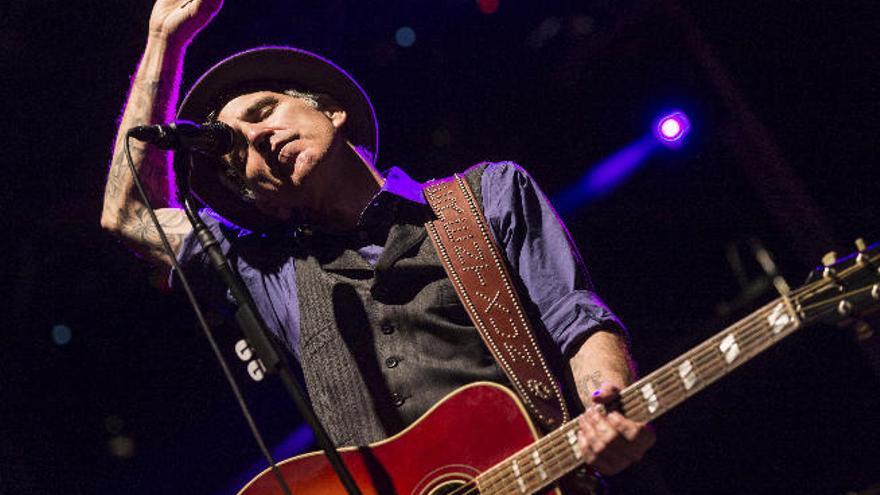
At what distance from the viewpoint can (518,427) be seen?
6.04 feet

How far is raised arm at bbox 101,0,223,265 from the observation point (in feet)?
9.06

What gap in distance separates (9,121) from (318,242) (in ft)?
7.40

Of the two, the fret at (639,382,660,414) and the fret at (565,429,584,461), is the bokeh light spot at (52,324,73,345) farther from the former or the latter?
the fret at (639,382,660,414)

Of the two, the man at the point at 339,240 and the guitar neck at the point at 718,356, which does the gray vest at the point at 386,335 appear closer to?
the man at the point at 339,240

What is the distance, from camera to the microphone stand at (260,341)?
164 centimetres

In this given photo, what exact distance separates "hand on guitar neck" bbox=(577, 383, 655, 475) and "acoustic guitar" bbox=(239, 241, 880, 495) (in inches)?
1.5

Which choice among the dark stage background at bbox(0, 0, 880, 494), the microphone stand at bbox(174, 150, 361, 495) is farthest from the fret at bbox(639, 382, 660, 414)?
the dark stage background at bbox(0, 0, 880, 494)

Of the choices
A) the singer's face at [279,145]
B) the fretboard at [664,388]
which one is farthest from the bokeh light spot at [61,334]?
the fretboard at [664,388]

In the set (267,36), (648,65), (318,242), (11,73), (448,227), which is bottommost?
(448,227)

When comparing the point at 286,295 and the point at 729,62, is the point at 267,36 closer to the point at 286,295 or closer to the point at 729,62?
the point at 286,295

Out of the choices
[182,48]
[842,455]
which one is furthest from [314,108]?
[842,455]

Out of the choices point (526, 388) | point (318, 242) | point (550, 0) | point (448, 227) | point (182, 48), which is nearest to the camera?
point (526, 388)

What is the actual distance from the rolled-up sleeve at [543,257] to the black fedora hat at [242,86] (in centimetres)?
78

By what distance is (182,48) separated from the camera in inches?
112
